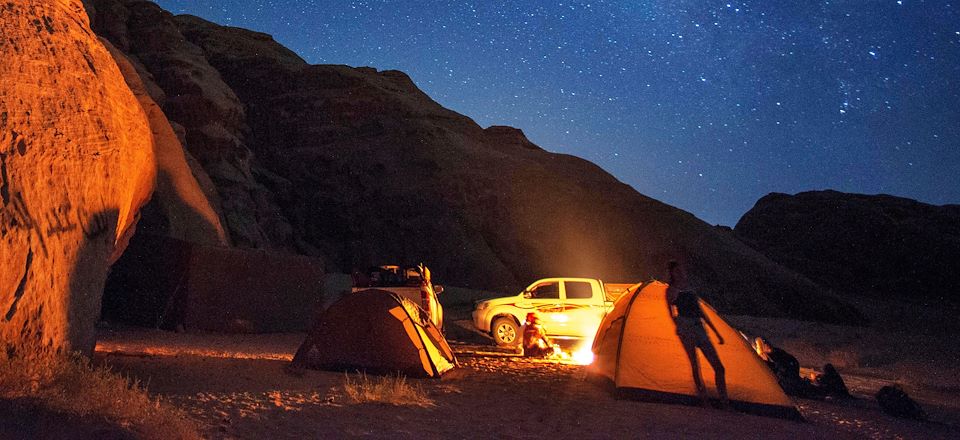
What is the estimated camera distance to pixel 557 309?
16812 millimetres

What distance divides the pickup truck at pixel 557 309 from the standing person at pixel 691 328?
7.30m

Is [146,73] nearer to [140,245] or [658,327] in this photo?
[140,245]

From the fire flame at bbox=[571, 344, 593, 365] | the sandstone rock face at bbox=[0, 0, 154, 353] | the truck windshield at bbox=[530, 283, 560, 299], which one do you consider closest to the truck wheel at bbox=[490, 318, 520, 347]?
the truck windshield at bbox=[530, 283, 560, 299]

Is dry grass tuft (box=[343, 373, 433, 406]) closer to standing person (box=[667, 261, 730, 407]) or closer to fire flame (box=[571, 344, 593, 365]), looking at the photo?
standing person (box=[667, 261, 730, 407])

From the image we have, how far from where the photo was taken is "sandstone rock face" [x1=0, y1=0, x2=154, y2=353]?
23.2 feet

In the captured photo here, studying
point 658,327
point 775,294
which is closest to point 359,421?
point 658,327

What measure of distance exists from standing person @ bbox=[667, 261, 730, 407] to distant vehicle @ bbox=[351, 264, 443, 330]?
7.54 meters

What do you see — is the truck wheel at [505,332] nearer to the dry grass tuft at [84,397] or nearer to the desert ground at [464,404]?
the desert ground at [464,404]

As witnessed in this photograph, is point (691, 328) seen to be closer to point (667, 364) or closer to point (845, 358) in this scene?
point (667, 364)

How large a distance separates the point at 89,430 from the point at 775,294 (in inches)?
1844

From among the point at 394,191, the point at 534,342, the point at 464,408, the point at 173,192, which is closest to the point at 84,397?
the point at 464,408

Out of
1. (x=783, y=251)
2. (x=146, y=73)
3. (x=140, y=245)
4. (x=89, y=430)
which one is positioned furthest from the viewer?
(x=783, y=251)

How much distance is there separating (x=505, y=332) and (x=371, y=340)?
702cm

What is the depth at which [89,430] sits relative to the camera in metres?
4.48
